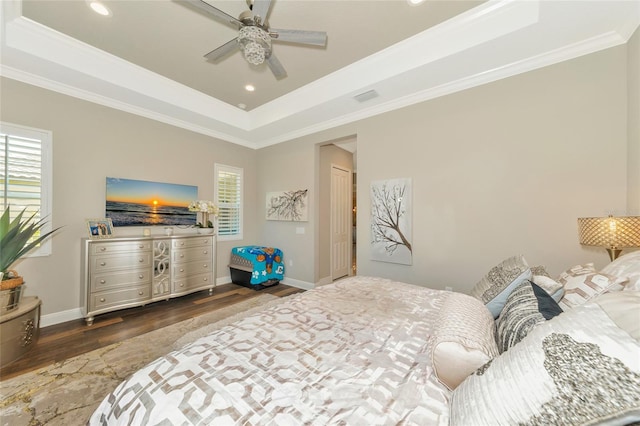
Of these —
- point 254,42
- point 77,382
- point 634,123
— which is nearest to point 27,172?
point 77,382

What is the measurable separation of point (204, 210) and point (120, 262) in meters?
1.38

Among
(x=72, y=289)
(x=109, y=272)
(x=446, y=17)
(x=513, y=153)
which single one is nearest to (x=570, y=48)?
(x=513, y=153)

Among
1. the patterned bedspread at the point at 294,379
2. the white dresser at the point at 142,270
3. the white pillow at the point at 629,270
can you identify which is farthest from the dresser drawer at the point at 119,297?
the white pillow at the point at 629,270

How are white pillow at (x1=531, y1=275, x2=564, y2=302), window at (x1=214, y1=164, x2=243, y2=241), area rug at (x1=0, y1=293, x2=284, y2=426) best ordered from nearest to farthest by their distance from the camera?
white pillow at (x1=531, y1=275, x2=564, y2=302) → area rug at (x1=0, y1=293, x2=284, y2=426) → window at (x1=214, y1=164, x2=243, y2=241)

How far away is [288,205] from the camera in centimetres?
464

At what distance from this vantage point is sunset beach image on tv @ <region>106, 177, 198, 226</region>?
11.0 ft

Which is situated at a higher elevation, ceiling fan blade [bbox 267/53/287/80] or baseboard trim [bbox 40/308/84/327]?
ceiling fan blade [bbox 267/53/287/80]

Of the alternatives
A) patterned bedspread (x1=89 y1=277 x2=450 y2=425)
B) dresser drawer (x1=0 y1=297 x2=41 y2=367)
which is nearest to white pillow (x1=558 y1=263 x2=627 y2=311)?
patterned bedspread (x1=89 y1=277 x2=450 y2=425)

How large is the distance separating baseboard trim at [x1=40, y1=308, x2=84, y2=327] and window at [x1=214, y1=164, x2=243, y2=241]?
82.6 inches

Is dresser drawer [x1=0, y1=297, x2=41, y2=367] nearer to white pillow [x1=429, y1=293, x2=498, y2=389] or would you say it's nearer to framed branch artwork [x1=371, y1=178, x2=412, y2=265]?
white pillow [x1=429, y1=293, x2=498, y2=389]

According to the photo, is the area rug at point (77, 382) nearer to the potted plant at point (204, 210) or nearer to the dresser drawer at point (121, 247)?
the dresser drawer at point (121, 247)

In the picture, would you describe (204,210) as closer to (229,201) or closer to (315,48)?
(229,201)

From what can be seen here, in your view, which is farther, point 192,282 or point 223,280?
point 223,280

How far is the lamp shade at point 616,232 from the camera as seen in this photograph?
5.24 ft
